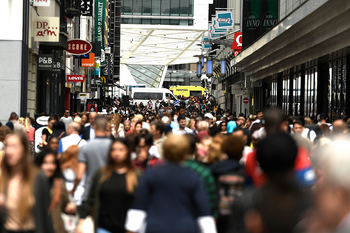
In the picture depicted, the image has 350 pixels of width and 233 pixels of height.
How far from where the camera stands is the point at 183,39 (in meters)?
96.4

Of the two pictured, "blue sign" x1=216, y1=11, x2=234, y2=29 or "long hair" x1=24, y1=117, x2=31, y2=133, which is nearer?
"long hair" x1=24, y1=117, x2=31, y2=133

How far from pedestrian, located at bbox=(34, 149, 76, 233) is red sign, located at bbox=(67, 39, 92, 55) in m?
24.9

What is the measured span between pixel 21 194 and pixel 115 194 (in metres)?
0.92

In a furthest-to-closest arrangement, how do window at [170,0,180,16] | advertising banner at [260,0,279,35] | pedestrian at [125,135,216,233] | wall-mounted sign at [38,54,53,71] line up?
1. window at [170,0,180,16]
2. advertising banner at [260,0,279,35]
3. wall-mounted sign at [38,54,53,71]
4. pedestrian at [125,135,216,233]

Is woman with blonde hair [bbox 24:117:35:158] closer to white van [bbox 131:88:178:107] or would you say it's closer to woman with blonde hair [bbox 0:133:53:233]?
woman with blonde hair [bbox 0:133:53:233]

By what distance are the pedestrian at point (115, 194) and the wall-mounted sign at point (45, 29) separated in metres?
19.0

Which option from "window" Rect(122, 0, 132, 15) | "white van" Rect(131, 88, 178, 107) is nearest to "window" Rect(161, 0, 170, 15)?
"window" Rect(122, 0, 132, 15)

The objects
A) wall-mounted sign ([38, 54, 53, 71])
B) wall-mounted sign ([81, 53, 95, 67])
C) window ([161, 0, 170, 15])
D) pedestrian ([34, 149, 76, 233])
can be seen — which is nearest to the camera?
pedestrian ([34, 149, 76, 233])

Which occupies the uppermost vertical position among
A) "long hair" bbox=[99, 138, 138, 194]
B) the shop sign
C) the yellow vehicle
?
the shop sign

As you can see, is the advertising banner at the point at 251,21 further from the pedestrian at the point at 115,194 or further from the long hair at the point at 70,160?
the pedestrian at the point at 115,194

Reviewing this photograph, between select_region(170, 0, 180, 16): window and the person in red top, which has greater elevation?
select_region(170, 0, 180, 16): window

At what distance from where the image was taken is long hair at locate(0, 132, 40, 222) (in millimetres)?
4684

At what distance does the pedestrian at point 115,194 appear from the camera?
5.26m

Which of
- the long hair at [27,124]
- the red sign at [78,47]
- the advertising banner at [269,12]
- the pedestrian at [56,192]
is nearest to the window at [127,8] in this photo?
the red sign at [78,47]
